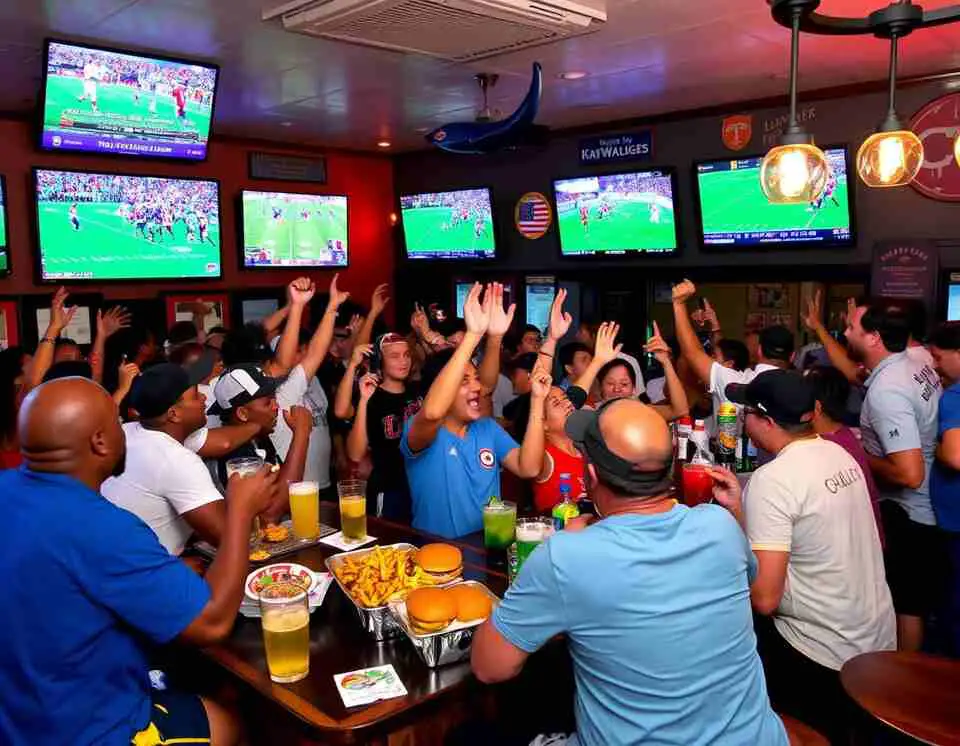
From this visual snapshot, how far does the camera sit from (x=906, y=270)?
5520 mm

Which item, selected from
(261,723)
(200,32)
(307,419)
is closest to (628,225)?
(200,32)

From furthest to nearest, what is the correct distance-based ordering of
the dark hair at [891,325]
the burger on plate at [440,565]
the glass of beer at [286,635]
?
1. the dark hair at [891,325]
2. the burger on plate at [440,565]
3. the glass of beer at [286,635]

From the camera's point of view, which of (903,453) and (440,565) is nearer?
(440,565)

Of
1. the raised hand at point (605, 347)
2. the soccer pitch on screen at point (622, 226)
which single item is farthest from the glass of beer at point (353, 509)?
the soccer pitch on screen at point (622, 226)

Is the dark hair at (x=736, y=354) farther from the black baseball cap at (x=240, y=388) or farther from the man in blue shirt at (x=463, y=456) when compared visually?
the black baseball cap at (x=240, y=388)

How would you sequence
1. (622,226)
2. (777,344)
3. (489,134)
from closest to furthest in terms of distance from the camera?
(777,344), (489,134), (622,226)

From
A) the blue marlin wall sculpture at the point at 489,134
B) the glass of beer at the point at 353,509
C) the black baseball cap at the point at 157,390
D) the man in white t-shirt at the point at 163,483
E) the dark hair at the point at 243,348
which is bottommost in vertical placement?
the glass of beer at the point at 353,509

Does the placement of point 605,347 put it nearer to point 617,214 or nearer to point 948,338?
point 948,338

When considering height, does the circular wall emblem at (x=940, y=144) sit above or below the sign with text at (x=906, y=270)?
above

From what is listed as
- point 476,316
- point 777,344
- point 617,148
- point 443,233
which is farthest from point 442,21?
point 443,233

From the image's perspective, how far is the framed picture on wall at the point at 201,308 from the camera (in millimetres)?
A: 6891

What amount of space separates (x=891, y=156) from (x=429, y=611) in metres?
2.32

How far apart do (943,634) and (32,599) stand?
3.73m

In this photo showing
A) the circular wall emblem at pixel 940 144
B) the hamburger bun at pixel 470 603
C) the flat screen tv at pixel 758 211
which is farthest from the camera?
the flat screen tv at pixel 758 211
